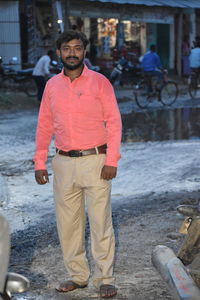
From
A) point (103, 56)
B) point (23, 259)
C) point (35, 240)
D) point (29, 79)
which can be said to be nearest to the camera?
point (23, 259)

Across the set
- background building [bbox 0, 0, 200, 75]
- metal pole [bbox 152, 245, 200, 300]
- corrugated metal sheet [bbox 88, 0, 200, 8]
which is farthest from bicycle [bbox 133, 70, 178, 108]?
metal pole [bbox 152, 245, 200, 300]

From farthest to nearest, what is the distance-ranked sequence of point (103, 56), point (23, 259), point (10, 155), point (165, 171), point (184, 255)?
point (103, 56) < point (10, 155) < point (165, 171) < point (23, 259) < point (184, 255)

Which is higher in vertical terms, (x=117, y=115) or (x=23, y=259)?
(x=117, y=115)

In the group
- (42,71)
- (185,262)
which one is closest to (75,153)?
(185,262)

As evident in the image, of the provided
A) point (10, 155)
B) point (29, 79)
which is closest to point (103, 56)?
point (29, 79)

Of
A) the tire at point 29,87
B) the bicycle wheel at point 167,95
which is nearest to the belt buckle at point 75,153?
the bicycle wheel at point 167,95

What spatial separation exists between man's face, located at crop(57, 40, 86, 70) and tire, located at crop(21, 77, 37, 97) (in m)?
15.2

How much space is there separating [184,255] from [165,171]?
4452mm

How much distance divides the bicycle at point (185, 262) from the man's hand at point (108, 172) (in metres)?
0.55

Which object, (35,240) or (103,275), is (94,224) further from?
(35,240)

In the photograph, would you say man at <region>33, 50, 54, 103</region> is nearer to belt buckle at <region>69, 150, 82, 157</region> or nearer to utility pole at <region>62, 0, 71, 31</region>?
utility pole at <region>62, 0, 71, 31</region>

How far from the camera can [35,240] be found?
19.9ft

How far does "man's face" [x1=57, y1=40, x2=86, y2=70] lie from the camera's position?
4.53 meters

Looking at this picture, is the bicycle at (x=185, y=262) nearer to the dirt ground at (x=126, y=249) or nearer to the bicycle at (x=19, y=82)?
the dirt ground at (x=126, y=249)
